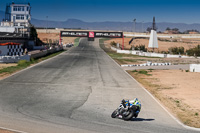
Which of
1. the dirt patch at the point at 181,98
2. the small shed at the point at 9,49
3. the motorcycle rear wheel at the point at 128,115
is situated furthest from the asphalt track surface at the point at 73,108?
the small shed at the point at 9,49

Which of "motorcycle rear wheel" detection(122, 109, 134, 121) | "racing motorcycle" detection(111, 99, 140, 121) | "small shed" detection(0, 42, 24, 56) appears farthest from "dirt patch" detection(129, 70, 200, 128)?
"small shed" detection(0, 42, 24, 56)

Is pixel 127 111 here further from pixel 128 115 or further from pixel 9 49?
pixel 9 49

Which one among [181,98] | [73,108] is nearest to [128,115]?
[73,108]

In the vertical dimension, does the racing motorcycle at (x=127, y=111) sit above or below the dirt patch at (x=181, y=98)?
above

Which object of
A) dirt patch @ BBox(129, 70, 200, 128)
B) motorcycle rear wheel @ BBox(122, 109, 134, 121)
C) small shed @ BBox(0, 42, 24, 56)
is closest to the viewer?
motorcycle rear wheel @ BBox(122, 109, 134, 121)

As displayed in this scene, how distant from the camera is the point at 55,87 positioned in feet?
78.3

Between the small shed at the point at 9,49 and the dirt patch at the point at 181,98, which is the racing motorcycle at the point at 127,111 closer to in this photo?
the dirt patch at the point at 181,98

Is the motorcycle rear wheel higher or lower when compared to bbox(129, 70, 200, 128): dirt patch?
higher

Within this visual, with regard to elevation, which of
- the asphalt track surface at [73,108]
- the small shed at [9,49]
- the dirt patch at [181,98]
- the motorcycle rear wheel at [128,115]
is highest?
the small shed at [9,49]

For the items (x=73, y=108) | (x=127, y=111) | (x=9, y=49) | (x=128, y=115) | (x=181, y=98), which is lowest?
(x=181, y=98)

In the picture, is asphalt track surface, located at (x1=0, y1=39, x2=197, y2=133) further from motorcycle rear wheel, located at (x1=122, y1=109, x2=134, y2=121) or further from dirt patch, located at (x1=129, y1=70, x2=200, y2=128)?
dirt patch, located at (x1=129, y1=70, x2=200, y2=128)

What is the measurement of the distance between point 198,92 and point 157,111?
8788 mm

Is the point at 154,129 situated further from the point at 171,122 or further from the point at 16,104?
the point at 16,104

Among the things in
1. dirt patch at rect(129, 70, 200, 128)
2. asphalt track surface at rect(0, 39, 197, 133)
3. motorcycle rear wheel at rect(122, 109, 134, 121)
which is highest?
motorcycle rear wheel at rect(122, 109, 134, 121)
